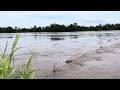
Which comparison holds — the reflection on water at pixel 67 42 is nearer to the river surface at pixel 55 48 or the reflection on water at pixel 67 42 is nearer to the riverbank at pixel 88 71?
the river surface at pixel 55 48

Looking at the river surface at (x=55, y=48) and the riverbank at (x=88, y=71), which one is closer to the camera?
the riverbank at (x=88, y=71)

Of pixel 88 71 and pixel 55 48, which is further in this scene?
pixel 55 48

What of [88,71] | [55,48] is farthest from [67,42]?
[88,71]

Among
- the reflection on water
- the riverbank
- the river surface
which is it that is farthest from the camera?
the reflection on water

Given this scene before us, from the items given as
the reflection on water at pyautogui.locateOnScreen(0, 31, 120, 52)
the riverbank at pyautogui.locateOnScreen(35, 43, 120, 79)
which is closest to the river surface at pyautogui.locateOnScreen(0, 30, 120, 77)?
the reflection on water at pyautogui.locateOnScreen(0, 31, 120, 52)

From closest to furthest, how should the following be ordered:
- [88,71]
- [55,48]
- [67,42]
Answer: [88,71] → [55,48] → [67,42]

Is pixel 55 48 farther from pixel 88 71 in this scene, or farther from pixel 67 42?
pixel 88 71

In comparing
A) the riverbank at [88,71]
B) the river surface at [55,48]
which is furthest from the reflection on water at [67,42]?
the riverbank at [88,71]

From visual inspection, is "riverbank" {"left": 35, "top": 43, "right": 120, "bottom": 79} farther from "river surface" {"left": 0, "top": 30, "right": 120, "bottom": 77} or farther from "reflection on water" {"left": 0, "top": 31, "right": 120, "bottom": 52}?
"reflection on water" {"left": 0, "top": 31, "right": 120, "bottom": 52}

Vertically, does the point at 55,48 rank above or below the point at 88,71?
below

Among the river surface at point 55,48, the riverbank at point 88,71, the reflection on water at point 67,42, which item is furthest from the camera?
the reflection on water at point 67,42

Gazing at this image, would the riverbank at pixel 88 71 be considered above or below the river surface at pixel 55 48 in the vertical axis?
above
